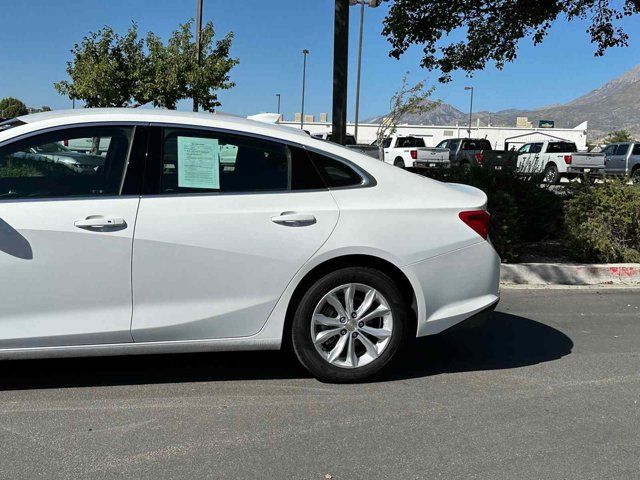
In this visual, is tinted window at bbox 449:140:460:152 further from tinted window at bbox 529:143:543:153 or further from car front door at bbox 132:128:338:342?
car front door at bbox 132:128:338:342

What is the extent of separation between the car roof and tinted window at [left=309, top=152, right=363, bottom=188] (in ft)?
0.63

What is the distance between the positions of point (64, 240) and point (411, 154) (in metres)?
25.6

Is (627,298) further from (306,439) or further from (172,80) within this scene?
(172,80)

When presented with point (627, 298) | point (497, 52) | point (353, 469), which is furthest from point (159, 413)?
point (497, 52)

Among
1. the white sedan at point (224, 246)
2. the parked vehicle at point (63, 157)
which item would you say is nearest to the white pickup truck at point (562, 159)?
the white sedan at point (224, 246)

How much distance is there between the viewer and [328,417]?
3.76 m

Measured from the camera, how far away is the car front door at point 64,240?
12.0 feet

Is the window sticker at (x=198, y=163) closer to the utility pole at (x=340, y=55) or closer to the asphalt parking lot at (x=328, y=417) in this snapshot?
the asphalt parking lot at (x=328, y=417)

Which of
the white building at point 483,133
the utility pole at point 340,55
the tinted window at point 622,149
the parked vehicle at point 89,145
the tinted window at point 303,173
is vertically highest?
the white building at point 483,133

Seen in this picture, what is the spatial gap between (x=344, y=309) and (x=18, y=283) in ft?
6.33

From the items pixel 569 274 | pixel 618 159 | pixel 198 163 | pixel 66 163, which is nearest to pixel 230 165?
pixel 198 163

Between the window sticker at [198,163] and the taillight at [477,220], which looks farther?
the taillight at [477,220]

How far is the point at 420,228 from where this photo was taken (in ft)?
13.7

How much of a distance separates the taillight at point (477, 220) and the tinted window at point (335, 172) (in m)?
0.74
